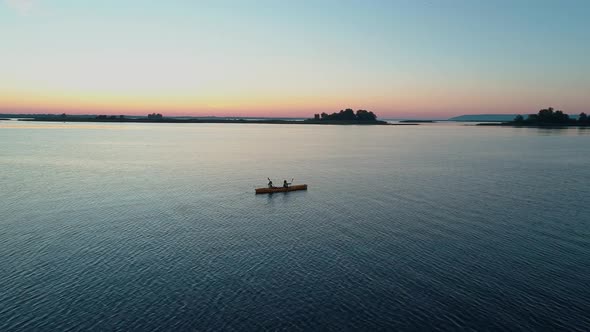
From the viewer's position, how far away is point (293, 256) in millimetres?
31641

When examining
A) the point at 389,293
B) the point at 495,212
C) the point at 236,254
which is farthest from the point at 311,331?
the point at 495,212

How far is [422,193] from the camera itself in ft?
182

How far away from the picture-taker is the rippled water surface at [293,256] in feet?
74.7

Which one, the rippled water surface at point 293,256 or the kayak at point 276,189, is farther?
the kayak at point 276,189

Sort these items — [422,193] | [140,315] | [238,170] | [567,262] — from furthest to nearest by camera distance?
1. [238,170]
2. [422,193]
3. [567,262]
4. [140,315]

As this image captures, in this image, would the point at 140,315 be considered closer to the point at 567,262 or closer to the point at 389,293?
the point at 389,293

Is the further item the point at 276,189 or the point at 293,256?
the point at 276,189

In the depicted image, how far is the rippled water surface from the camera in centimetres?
2278

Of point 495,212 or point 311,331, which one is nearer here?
point 311,331

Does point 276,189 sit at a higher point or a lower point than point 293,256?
higher

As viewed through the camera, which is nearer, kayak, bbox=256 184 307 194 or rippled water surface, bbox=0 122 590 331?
rippled water surface, bbox=0 122 590 331

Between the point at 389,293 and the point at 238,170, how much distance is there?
5555 cm

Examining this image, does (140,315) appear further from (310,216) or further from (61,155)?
(61,155)

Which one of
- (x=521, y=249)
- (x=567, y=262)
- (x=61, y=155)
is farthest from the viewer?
(x=61, y=155)
